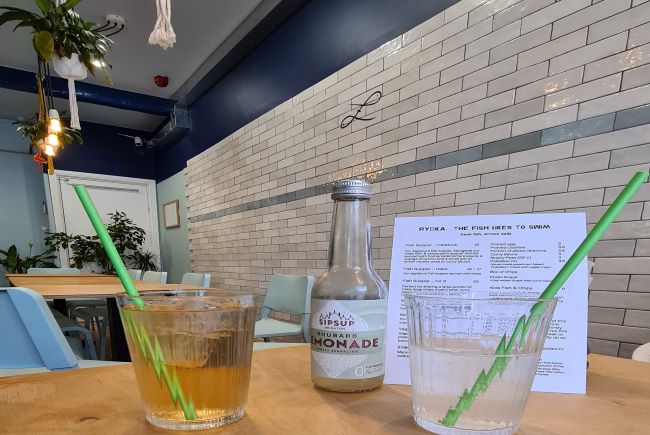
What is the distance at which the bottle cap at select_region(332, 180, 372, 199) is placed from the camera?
42 centimetres

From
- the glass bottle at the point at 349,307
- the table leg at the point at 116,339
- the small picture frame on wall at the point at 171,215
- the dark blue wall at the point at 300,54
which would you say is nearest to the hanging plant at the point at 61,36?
the dark blue wall at the point at 300,54

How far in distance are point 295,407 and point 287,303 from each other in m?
1.94

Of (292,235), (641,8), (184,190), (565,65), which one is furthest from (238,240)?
(641,8)

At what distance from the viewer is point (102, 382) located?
0.45 metres

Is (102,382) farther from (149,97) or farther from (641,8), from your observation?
(149,97)

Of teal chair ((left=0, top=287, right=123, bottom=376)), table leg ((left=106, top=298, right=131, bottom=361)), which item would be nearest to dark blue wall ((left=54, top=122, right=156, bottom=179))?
table leg ((left=106, top=298, right=131, bottom=361))

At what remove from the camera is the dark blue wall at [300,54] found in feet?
6.98

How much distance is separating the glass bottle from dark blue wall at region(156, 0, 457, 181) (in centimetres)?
187

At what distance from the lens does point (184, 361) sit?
340mm

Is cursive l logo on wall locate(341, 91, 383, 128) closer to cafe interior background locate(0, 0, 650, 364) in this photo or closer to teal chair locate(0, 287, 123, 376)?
cafe interior background locate(0, 0, 650, 364)

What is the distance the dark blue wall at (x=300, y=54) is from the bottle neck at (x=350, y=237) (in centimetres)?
186

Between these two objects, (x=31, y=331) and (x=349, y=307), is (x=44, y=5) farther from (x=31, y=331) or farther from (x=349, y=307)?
(x=349, y=307)

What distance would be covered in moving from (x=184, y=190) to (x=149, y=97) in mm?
1379

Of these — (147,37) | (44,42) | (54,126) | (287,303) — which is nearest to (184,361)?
(287,303)
